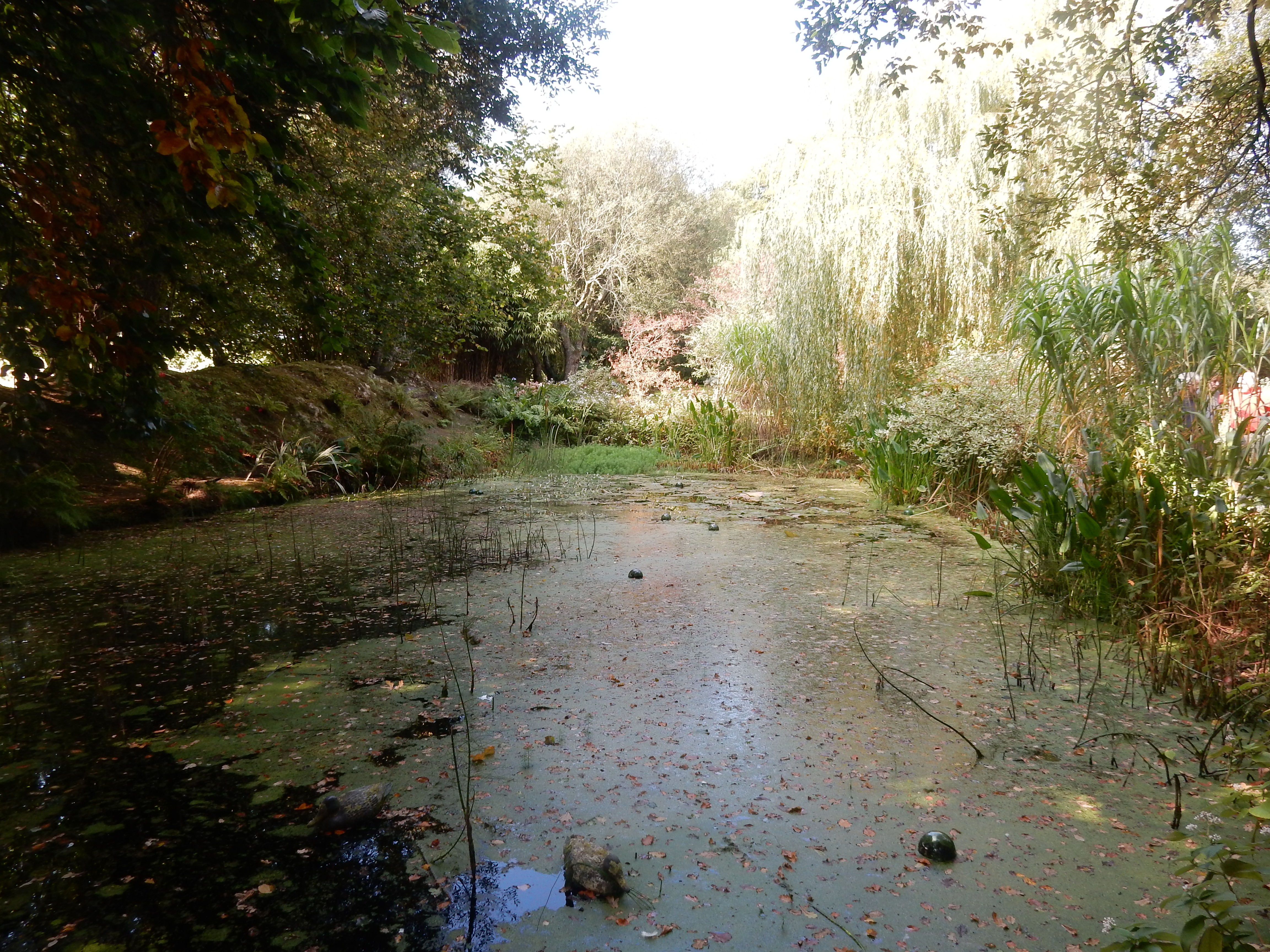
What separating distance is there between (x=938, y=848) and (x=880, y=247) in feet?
20.1

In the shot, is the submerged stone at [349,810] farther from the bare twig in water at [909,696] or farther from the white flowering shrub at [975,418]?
the white flowering shrub at [975,418]

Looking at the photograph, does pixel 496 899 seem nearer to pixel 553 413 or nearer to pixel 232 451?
pixel 232 451

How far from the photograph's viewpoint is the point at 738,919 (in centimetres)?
119

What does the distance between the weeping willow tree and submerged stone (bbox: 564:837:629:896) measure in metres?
5.69

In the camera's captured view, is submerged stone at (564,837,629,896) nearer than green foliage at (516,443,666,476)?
Yes

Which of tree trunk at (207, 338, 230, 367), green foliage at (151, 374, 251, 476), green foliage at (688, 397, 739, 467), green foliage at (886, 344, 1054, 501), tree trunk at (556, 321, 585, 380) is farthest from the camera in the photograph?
tree trunk at (556, 321, 585, 380)

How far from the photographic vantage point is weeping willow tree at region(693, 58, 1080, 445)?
6371 millimetres

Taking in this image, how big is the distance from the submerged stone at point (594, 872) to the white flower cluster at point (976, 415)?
154 inches

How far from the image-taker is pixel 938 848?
52.0 inches

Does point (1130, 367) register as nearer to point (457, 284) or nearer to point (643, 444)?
point (457, 284)

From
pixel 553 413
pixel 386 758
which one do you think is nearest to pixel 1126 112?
pixel 386 758

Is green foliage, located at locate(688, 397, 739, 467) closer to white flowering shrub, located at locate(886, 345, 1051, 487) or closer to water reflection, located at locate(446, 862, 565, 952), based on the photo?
white flowering shrub, located at locate(886, 345, 1051, 487)

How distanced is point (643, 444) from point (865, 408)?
4.09 metres

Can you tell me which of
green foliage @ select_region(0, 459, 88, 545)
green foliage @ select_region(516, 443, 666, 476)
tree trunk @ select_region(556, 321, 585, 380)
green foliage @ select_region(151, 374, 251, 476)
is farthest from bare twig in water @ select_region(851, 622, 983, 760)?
tree trunk @ select_region(556, 321, 585, 380)
